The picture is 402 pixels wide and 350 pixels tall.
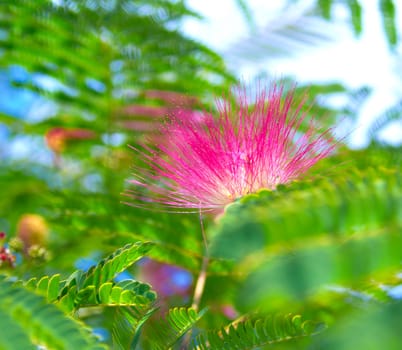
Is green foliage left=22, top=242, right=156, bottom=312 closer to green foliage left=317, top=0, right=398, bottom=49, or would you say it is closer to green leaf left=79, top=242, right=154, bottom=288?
green leaf left=79, top=242, right=154, bottom=288

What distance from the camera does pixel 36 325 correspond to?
0.97 m

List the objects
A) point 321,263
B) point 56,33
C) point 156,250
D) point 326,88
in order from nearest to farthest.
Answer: point 321,263
point 156,250
point 56,33
point 326,88

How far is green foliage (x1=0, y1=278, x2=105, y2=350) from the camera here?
2.98ft

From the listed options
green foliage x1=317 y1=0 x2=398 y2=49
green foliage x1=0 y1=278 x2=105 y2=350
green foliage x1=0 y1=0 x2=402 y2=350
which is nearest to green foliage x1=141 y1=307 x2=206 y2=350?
green foliage x1=0 y1=0 x2=402 y2=350

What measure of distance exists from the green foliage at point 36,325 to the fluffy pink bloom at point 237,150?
0.59 metres

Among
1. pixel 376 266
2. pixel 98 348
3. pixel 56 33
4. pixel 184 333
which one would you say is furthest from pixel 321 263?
pixel 56 33

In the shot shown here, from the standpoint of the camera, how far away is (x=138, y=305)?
1.29m

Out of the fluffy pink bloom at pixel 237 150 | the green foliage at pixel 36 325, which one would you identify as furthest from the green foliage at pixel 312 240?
the fluffy pink bloom at pixel 237 150

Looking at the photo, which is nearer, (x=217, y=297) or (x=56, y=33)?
(x=217, y=297)

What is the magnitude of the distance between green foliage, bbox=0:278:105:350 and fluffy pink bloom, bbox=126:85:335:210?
1.93ft

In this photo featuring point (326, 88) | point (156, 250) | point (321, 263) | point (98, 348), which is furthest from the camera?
point (326, 88)

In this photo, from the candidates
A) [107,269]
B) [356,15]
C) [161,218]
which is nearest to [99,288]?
[107,269]

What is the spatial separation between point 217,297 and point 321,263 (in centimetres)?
103

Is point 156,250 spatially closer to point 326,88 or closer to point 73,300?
point 73,300
